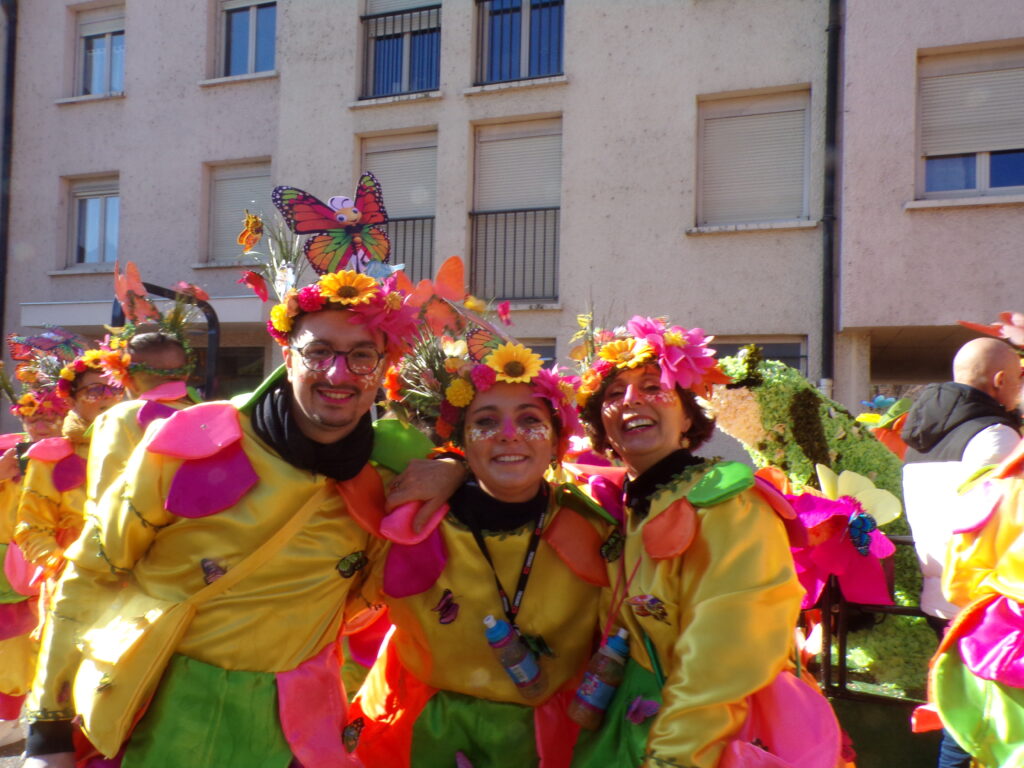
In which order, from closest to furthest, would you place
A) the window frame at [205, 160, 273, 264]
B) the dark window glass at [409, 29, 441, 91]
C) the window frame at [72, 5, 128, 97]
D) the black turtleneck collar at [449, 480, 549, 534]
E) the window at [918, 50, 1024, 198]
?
the black turtleneck collar at [449, 480, 549, 534]
the window at [918, 50, 1024, 198]
the dark window glass at [409, 29, 441, 91]
the window frame at [205, 160, 273, 264]
the window frame at [72, 5, 128, 97]

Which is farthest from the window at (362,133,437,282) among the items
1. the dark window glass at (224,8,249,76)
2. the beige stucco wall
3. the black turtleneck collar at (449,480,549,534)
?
the black turtleneck collar at (449,480,549,534)

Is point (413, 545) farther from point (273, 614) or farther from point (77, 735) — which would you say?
→ point (77, 735)

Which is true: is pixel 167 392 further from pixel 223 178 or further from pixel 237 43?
pixel 237 43

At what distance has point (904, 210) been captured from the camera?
898 cm

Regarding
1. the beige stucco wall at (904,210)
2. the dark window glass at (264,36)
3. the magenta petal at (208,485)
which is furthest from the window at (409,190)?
the magenta petal at (208,485)

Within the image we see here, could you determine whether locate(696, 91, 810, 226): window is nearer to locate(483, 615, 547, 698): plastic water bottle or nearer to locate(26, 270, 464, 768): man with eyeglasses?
locate(26, 270, 464, 768): man with eyeglasses

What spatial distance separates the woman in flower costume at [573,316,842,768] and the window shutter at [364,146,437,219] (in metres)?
8.95

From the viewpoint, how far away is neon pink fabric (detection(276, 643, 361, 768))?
2326 millimetres

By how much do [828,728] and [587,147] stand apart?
872 cm

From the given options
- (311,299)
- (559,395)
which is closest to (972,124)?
(559,395)

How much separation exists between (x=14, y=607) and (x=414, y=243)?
716 centimetres

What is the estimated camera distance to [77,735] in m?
2.34

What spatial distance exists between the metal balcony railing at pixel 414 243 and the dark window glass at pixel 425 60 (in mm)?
1773

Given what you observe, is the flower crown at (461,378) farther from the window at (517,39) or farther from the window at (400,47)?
the window at (400,47)
